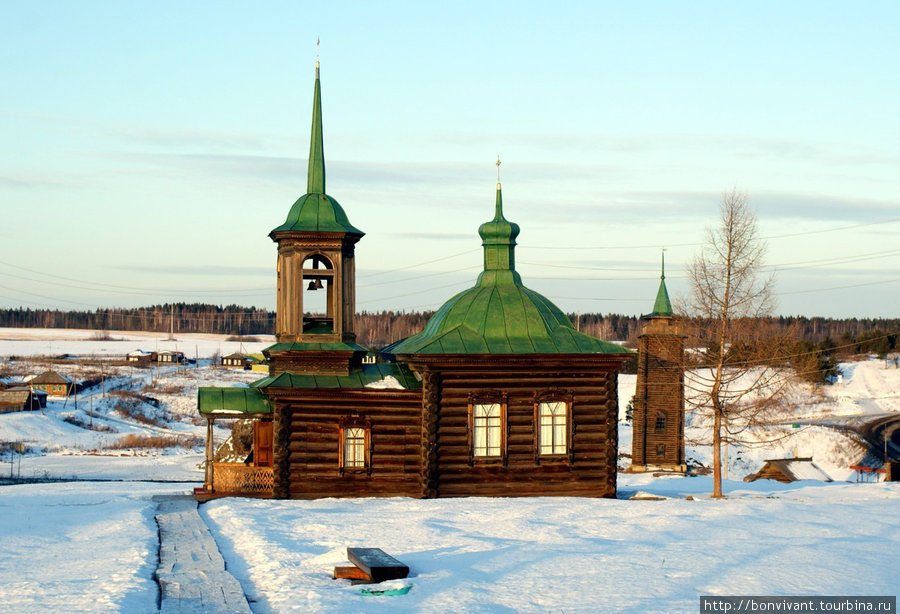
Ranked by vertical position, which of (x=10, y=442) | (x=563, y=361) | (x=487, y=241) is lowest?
(x=10, y=442)

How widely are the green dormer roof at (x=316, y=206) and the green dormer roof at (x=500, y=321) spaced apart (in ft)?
11.2

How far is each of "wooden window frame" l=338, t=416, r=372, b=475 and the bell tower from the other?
1.51 metres

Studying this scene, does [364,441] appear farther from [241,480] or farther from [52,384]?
[52,384]

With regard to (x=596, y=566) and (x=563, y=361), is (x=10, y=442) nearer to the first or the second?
(x=563, y=361)

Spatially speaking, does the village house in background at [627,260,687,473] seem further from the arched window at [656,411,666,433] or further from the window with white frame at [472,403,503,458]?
the window with white frame at [472,403,503,458]

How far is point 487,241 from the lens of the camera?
28828 millimetres

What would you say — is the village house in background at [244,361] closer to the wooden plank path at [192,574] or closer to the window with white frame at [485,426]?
the window with white frame at [485,426]

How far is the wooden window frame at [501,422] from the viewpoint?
25547 mm

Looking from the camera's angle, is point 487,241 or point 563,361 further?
point 487,241

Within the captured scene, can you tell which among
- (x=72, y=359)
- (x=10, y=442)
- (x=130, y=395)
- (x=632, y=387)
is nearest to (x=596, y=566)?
(x=10, y=442)

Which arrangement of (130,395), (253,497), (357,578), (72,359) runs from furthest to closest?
(72,359) → (130,395) → (253,497) → (357,578)

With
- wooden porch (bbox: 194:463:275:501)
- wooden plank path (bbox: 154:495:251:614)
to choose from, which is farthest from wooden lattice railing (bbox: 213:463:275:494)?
wooden plank path (bbox: 154:495:251:614)

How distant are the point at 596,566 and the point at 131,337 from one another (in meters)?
165

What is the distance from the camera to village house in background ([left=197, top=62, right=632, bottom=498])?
985 inches
